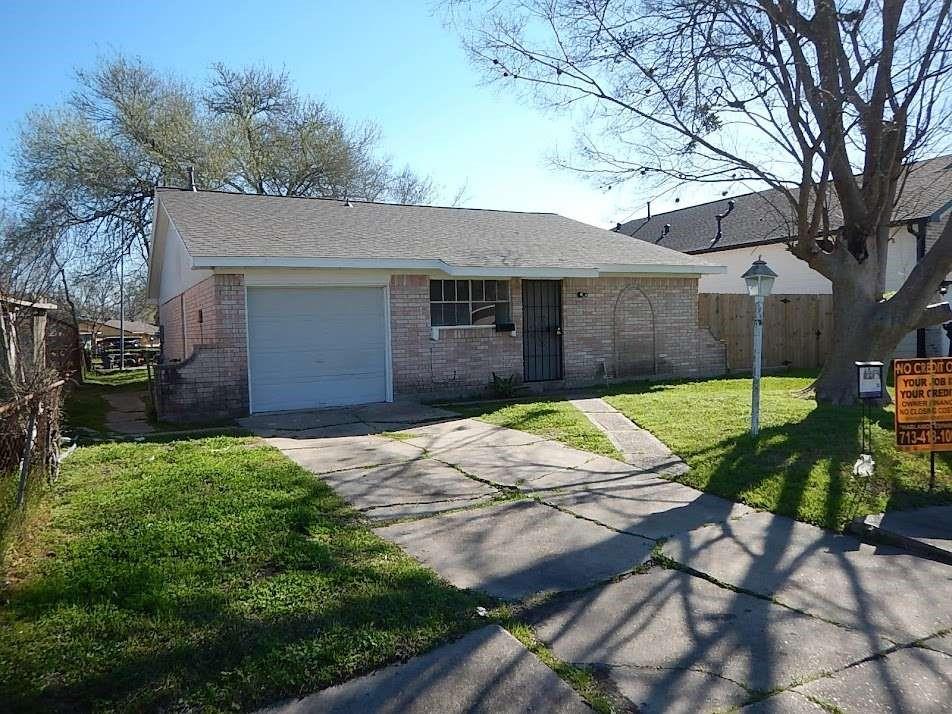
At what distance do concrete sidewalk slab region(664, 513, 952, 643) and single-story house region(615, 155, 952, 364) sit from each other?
20.4 feet

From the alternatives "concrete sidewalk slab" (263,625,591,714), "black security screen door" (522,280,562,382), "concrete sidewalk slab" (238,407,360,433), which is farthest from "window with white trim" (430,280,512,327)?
"concrete sidewalk slab" (263,625,591,714)

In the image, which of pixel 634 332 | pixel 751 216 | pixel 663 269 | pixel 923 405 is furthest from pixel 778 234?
pixel 923 405

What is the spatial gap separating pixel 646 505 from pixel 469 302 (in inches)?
298

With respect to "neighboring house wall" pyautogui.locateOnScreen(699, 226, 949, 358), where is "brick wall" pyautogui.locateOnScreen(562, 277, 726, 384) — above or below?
below

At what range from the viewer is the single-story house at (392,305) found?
10.5 m

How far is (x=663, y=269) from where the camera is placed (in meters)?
14.3

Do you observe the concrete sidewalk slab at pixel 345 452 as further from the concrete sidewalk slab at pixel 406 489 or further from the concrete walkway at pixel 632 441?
the concrete walkway at pixel 632 441

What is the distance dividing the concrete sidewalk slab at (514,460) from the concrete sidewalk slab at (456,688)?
3.22 metres

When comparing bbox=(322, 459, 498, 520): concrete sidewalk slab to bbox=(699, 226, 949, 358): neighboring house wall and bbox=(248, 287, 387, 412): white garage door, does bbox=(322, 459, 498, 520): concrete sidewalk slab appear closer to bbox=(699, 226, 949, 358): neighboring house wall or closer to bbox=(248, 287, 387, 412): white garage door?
bbox=(248, 287, 387, 412): white garage door

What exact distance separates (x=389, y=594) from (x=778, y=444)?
5461 millimetres

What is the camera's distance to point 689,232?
26578mm

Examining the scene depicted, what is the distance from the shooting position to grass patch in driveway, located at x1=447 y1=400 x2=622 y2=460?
26.8 ft

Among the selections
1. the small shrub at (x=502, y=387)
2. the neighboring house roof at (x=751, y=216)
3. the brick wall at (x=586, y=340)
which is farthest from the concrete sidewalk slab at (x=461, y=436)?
the neighboring house roof at (x=751, y=216)

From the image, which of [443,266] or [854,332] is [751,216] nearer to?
[854,332]
